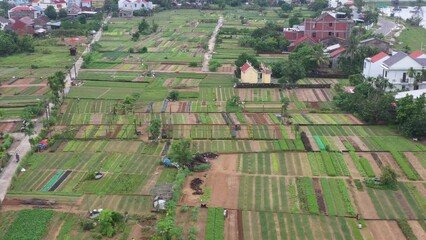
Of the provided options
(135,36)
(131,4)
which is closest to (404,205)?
(135,36)

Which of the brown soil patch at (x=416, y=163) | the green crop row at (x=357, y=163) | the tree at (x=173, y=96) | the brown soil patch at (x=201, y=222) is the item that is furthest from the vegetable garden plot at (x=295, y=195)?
the tree at (x=173, y=96)

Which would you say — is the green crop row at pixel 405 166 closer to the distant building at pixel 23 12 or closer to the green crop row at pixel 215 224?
the green crop row at pixel 215 224

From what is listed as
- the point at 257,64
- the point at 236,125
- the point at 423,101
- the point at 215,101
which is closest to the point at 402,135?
the point at 423,101

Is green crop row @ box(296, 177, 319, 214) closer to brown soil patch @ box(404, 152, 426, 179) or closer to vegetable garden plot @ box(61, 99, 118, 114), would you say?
brown soil patch @ box(404, 152, 426, 179)

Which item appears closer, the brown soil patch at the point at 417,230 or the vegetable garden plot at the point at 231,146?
the brown soil patch at the point at 417,230

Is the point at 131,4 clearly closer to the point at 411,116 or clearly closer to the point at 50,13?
the point at 50,13
